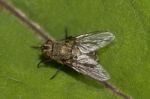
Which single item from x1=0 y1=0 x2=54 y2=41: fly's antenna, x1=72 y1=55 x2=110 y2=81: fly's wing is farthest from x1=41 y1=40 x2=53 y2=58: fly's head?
x1=72 y1=55 x2=110 y2=81: fly's wing

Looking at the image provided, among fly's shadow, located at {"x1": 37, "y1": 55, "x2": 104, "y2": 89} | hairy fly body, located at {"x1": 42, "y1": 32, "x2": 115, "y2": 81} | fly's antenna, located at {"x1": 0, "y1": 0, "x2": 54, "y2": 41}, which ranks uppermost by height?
fly's antenna, located at {"x1": 0, "y1": 0, "x2": 54, "y2": 41}

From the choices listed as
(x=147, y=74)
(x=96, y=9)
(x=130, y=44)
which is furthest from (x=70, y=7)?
(x=147, y=74)

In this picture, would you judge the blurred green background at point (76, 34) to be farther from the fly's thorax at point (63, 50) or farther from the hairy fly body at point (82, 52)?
the fly's thorax at point (63, 50)

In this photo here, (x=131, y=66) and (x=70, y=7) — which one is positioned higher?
(x=70, y=7)

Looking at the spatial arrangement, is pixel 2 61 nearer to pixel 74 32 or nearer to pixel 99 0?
pixel 74 32

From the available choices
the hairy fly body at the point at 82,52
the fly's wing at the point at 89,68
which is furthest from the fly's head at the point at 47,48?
the fly's wing at the point at 89,68

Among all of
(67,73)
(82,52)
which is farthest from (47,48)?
(82,52)

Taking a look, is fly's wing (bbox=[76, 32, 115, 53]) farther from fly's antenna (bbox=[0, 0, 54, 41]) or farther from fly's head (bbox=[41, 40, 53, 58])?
fly's antenna (bbox=[0, 0, 54, 41])

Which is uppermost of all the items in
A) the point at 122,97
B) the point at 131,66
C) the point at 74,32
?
the point at 74,32
